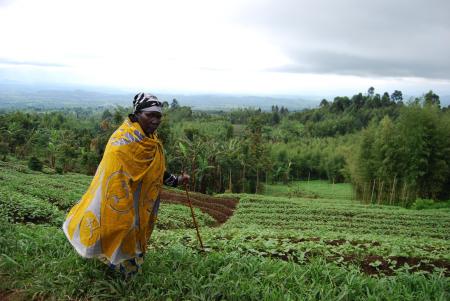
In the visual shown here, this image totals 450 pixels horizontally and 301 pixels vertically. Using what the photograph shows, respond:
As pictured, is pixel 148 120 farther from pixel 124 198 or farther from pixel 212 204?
pixel 212 204

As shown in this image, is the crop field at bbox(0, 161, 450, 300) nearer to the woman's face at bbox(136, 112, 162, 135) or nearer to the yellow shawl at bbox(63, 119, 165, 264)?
the yellow shawl at bbox(63, 119, 165, 264)

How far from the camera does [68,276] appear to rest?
13.1 feet

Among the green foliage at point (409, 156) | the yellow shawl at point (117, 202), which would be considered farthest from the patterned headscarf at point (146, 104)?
the green foliage at point (409, 156)

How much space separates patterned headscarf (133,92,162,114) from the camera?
3.92 metres

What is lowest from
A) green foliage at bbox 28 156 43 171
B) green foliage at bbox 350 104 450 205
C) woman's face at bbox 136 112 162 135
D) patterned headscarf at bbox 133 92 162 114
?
green foliage at bbox 28 156 43 171

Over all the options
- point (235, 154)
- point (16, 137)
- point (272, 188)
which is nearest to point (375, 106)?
point (272, 188)

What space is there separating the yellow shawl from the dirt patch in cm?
1397

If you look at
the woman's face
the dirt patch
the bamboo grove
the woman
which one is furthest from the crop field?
the bamboo grove

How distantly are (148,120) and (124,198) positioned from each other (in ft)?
2.83

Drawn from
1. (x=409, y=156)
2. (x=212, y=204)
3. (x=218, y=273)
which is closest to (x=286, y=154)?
(x=409, y=156)

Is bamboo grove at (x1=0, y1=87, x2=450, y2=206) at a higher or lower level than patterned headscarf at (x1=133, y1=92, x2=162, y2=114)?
lower

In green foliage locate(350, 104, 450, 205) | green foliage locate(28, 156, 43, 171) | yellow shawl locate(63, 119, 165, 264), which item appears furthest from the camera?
green foliage locate(28, 156, 43, 171)

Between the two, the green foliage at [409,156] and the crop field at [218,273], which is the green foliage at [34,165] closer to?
the green foliage at [409,156]

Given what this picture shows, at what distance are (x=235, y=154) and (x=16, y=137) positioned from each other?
81.1 feet
